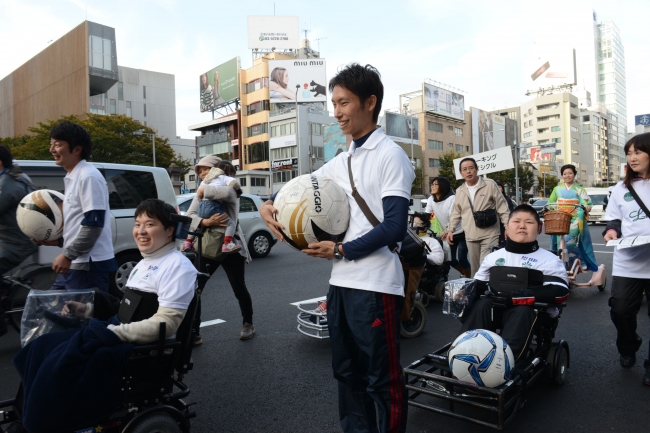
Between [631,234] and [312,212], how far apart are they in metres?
2.89

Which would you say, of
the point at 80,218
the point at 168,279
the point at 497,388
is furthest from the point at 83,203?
the point at 497,388

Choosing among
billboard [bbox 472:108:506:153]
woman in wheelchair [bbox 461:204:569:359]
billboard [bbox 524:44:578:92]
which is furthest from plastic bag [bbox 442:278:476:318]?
billboard [bbox 524:44:578:92]

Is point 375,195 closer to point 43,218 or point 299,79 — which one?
point 43,218

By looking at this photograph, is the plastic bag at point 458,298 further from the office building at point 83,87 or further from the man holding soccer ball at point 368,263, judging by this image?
the office building at point 83,87

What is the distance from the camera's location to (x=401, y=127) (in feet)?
211

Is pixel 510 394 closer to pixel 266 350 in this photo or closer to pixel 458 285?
pixel 458 285

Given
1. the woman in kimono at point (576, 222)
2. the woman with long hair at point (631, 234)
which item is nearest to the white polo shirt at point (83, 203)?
the woman with long hair at point (631, 234)

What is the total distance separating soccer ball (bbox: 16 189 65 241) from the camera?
11.8ft

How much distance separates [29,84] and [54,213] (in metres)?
77.8

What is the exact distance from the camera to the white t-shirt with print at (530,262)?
3631 millimetres

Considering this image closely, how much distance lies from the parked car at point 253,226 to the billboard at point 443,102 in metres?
62.1

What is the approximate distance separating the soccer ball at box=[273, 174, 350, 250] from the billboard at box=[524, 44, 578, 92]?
122 metres

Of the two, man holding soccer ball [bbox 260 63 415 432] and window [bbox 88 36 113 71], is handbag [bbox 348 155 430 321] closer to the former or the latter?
man holding soccer ball [bbox 260 63 415 432]

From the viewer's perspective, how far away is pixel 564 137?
104 m
